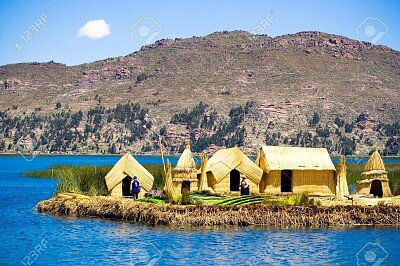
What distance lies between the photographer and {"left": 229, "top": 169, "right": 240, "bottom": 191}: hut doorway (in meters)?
37.1

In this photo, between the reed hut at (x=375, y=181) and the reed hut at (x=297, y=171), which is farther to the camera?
the reed hut at (x=375, y=181)

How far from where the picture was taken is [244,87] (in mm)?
193375

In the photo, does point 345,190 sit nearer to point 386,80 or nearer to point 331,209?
point 331,209

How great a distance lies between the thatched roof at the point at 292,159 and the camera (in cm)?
3575

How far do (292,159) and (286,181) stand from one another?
1498mm

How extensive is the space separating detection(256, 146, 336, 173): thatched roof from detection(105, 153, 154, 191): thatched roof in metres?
5.51

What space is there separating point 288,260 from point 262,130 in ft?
430

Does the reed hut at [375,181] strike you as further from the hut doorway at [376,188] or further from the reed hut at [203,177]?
the reed hut at [203,177]

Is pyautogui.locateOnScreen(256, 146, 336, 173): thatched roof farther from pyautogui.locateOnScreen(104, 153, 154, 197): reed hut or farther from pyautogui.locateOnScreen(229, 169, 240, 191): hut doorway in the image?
pyautogui.locateOnScreen(104, 153, 154, 197): reed hut

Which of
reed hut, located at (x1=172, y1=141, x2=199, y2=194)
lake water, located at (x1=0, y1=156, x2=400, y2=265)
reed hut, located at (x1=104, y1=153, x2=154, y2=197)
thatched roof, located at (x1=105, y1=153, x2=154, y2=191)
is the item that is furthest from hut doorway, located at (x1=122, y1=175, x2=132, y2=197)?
lake water, located at (x1=0, y1=156, x2=400, y2=265)

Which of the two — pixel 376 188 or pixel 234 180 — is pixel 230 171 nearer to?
pixel 234 180

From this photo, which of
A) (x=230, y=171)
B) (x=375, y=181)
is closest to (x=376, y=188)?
(x=375, y=181)

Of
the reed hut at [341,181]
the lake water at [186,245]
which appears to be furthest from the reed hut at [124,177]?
the reed hut at [341,181]

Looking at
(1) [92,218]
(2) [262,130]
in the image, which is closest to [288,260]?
(1) [92,218]
